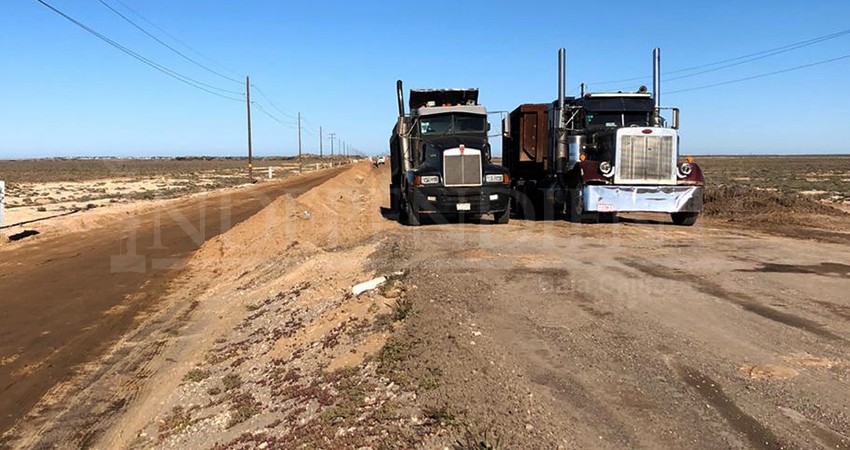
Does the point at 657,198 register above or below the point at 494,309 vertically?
above

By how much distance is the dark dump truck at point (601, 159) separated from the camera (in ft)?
47.2

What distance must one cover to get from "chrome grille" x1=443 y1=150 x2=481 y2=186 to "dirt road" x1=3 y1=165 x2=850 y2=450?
435cm

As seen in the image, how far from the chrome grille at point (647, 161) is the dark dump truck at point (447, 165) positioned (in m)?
2.88

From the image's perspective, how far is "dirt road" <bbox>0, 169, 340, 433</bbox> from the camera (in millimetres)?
6832

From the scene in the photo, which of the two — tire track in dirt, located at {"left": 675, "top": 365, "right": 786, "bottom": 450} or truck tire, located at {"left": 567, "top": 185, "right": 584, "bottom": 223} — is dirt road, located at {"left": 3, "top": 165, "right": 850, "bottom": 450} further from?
truck tire, located at {"left": 567, "top": 185, "right": 584, "bottom": 223}

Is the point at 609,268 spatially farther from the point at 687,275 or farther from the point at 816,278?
the point at 816,278

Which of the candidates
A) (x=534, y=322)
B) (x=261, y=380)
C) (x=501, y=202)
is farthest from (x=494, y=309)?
(x=501, y=202)

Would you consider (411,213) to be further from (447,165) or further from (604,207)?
(604,207)

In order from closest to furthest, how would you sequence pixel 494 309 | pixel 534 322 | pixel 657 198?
pixel 534 322, pixel 494 309, pixel 657 198

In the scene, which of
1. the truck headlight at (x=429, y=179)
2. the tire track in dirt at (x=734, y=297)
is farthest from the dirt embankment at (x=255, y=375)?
the truck headlight at (x=429, y=179)

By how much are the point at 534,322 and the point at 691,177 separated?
9.84 m

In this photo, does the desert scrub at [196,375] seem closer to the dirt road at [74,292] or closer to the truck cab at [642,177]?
the dirt road at [74,292]

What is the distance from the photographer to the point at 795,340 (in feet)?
18.9

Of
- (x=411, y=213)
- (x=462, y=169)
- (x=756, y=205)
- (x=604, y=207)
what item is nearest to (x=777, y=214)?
(x=756, y=205)
